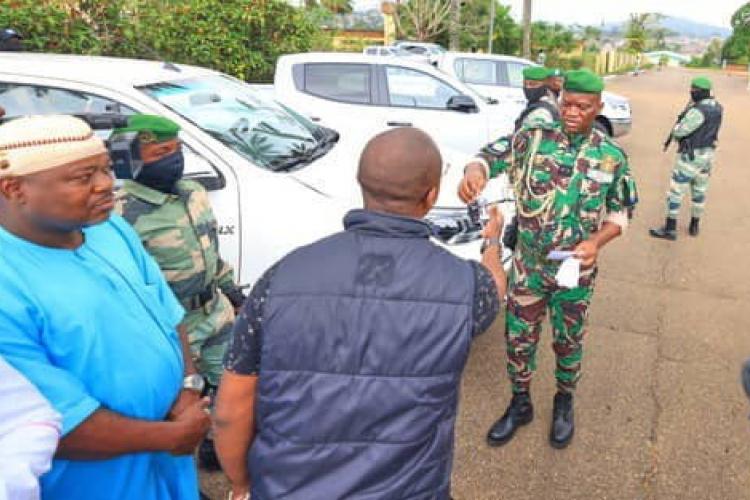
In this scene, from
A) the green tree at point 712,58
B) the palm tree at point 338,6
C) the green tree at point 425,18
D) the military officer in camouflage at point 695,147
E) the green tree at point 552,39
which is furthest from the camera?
the green tree at point 712,58

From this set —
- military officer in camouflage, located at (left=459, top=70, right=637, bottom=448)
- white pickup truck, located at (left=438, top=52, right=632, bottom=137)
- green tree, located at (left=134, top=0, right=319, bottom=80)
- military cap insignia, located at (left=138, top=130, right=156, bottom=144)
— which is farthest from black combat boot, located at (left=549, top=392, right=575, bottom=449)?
white pickup truck, located at (left=438, top=52, right=632, bottom=137)

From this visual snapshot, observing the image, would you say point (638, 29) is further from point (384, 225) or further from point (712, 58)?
point (384, 225)

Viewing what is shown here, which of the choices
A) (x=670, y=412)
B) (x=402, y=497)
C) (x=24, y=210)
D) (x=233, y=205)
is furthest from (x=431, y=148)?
(x=670, y=412)

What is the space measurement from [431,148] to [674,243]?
5682mm

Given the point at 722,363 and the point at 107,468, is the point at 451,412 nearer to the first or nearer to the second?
the point at 107,468

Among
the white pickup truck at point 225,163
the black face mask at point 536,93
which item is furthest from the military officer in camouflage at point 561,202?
the black face mask at point 536,93

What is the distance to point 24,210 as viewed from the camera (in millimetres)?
1459

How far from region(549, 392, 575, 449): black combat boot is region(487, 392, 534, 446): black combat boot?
0.46ft

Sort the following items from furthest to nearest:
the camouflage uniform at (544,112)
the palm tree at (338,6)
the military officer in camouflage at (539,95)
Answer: the palm tree at (338,6), the military officer in camouflage at (539,95), the camouflage uniform at (544,112)

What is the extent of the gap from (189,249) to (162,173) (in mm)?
296

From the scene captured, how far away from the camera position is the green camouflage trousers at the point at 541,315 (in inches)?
111

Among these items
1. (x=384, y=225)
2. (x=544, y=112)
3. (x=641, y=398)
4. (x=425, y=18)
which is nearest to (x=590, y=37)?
(x=425, y=18)

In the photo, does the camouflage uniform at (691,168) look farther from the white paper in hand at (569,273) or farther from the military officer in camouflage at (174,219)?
the military officer in camouflage at (174,219)

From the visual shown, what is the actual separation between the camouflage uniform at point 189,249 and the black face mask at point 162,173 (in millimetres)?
27
